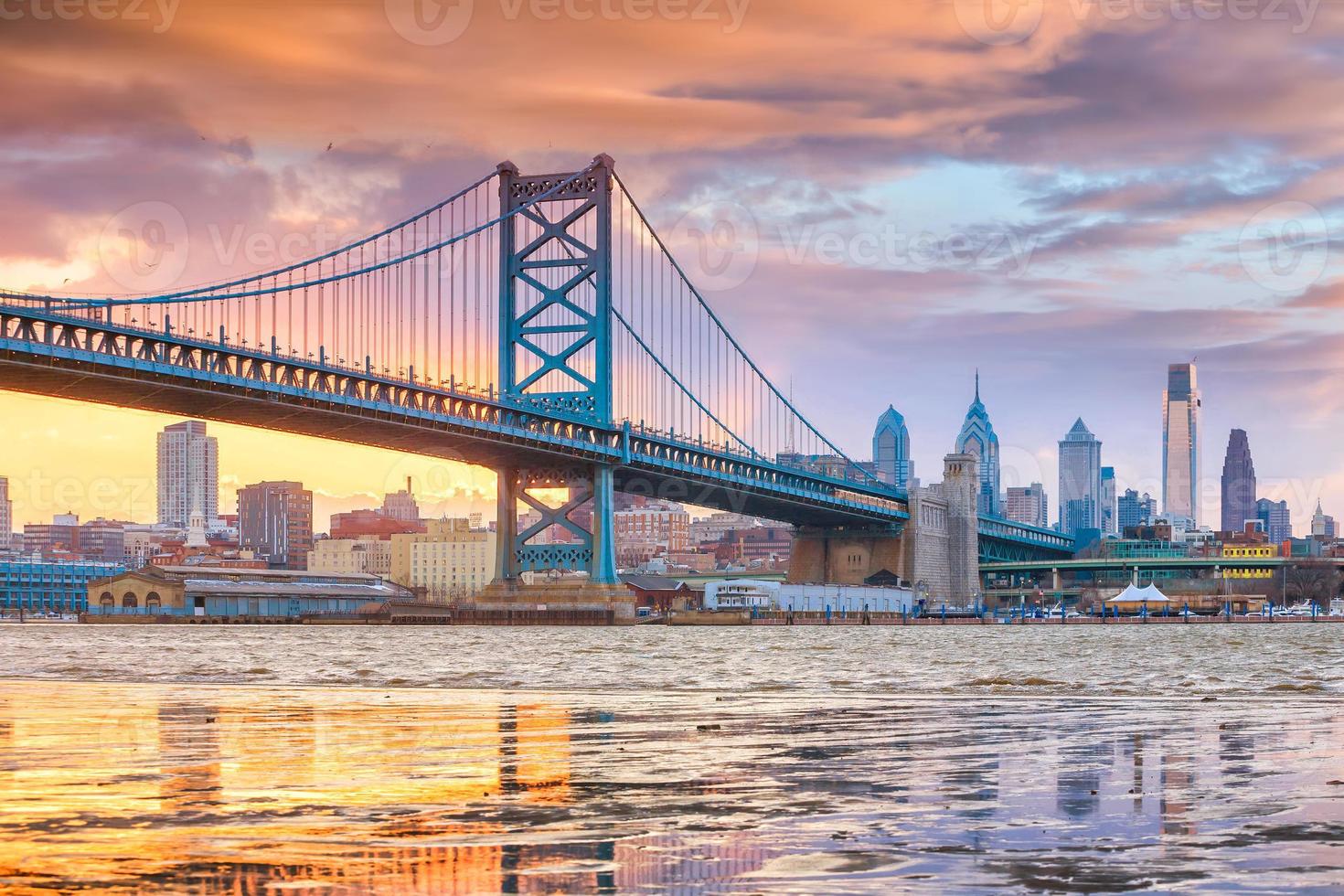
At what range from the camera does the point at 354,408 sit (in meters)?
81.6

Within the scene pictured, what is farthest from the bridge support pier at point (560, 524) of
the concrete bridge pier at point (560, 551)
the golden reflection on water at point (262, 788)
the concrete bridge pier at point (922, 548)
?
the golden reflection on water at point (262, 788)

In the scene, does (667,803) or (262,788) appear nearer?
(667,803)

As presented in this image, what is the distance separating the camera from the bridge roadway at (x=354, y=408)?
69.9 meters

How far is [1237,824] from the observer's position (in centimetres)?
991

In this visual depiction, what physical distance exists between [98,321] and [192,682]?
43958 mm

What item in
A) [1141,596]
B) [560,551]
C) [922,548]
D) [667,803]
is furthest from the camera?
[922,548]

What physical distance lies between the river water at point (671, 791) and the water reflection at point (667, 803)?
3 centimetres

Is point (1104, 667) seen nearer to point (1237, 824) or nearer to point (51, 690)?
point (51, 690)

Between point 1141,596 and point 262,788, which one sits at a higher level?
point 262,788

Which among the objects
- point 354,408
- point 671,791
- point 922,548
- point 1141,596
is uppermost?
point 354,408

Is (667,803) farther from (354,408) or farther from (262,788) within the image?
(354,408)

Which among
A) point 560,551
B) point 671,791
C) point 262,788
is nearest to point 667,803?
point 671,791

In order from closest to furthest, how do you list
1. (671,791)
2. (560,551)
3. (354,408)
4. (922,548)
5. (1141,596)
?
(671,791) < (354,408) < (560,551) < (1141,596) < (922,548)

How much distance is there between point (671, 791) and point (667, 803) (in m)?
0.67
